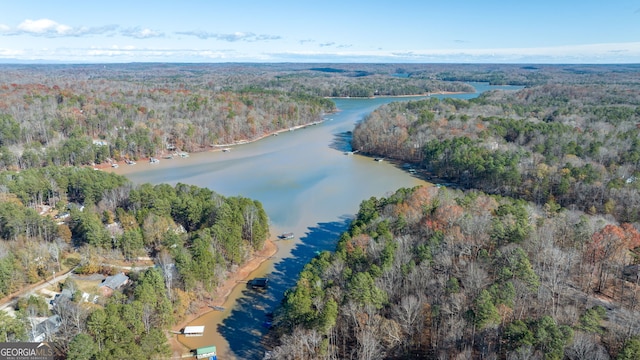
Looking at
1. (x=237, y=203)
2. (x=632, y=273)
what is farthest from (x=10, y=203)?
(x=632, y=273)

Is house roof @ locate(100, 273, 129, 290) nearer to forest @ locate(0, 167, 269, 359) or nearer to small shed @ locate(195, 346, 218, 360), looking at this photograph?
forest @ locate(0, 167, 269, 359)

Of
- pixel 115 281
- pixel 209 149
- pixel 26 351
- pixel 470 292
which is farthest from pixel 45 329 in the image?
pixel 209 149

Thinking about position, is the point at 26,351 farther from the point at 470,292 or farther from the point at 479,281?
the point at 479,281

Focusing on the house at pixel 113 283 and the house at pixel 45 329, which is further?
the house at pixel 113 283

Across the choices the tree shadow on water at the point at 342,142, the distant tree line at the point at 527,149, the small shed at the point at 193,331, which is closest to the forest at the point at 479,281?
the distant tree line at the point at 527,149

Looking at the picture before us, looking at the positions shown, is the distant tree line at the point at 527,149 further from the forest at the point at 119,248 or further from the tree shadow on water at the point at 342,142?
the forest at the point at 119,248

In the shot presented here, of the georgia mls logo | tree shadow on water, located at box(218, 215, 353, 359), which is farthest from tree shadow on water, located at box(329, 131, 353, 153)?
the georgia mls logo
